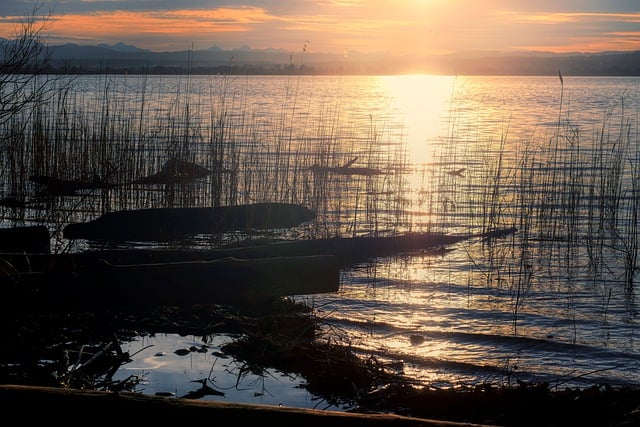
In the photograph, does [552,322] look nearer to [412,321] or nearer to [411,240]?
[412,321]

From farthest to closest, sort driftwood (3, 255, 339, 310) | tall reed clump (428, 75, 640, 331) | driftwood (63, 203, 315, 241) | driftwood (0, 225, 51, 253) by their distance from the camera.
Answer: driftwood (63, 203, 315, 241), tall reed clump (428, 75, 640, 331), driftwood (0, 225, 51, 253), driftwood (3, 255, 339, 310)

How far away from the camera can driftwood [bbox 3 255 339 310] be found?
17.9 ft

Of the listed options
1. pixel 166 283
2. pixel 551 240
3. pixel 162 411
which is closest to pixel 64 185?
pixel 166 283

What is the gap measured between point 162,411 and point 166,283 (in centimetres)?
283

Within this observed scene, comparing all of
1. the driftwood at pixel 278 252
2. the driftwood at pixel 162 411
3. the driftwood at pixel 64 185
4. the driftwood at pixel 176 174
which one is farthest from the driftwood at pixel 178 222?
the driftwood at pixel 162 411

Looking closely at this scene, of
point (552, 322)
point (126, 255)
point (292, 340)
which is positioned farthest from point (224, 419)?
point (552, 322)

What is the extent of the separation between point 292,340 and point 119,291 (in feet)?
4.33

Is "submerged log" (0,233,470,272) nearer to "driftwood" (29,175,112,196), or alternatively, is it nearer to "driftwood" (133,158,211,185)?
"driftwood" (133,158,211,185)

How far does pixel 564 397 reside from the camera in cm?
415

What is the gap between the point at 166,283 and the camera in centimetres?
565

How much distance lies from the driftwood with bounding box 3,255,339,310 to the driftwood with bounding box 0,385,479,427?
2562 millimetres

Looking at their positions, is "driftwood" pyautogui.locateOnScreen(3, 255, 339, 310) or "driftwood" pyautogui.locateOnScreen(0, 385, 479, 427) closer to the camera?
"driftwood" pyautogui.locateOnScreen(0, 385, 479, 427)

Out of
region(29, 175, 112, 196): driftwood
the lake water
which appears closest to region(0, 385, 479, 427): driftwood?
the lake water

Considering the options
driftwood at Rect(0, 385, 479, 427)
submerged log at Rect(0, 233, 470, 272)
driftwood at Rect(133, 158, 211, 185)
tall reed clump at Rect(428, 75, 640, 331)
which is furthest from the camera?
driftwood at Rect(133, 158, 211, 185)
